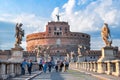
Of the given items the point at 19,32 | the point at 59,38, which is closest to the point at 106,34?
the point at 19,32

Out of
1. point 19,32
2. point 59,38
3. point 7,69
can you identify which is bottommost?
point 7,69

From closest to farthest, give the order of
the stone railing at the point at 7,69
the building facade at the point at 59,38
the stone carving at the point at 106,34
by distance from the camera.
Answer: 1. the stone railing at the point at 7,69
2. the stone carving at the point at 106,34
3. the building facade at the point at 59,38

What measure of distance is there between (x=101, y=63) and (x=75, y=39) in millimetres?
128818

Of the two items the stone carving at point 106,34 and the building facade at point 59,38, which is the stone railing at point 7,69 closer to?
the stone carving at point 106,34

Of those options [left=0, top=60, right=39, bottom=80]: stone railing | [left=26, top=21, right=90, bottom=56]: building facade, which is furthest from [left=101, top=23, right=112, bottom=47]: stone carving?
[left=26, top=21, right=90, bottom=56]: building facade

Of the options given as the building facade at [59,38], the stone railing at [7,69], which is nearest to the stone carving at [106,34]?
the stone railing at [7,69]

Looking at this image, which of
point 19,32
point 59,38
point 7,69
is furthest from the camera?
point 59,38

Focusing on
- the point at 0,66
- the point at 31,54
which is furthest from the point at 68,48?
the point at 0,66

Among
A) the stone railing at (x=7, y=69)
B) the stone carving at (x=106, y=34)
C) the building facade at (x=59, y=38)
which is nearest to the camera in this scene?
the stone railing at (x=7, y=69)

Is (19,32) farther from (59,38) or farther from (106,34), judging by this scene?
(59,38)

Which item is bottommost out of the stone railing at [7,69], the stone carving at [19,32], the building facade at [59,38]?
the stone railing at [7,69]

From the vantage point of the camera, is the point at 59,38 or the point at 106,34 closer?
the point at 106,34

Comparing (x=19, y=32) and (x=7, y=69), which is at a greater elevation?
(x=19, y=32)

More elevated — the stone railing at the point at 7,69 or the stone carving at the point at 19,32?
the stone carving at the point at 19,32
